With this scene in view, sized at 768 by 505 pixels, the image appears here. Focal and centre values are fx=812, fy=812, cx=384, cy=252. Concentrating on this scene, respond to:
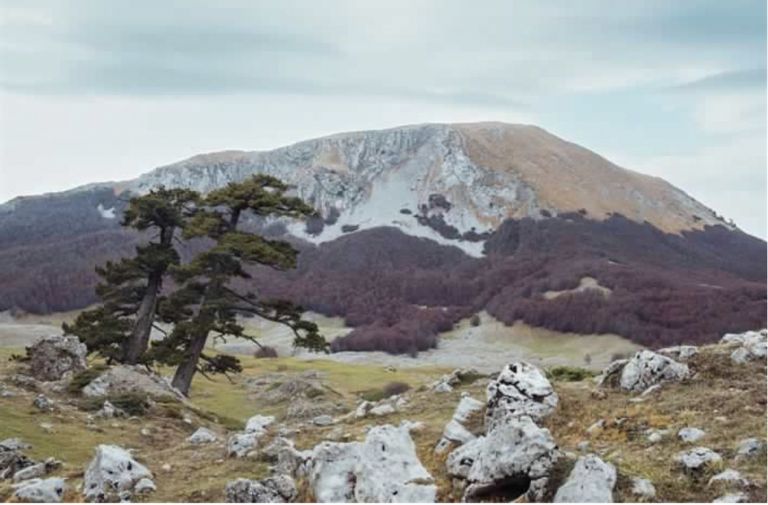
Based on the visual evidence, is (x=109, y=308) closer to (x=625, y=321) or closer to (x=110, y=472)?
(x=110, y=472)

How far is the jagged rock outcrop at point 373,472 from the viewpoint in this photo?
13.5 meters

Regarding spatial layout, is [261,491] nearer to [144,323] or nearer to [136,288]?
[144,323]

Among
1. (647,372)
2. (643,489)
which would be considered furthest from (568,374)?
(643,489)

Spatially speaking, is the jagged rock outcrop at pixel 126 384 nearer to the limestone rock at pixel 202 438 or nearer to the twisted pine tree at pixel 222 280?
the twisted pine tree at pixel 222 280

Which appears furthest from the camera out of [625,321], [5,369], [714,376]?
[625,321]

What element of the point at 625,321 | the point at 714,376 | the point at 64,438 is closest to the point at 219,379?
the point at 64,438

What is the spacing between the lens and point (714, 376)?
19938mm

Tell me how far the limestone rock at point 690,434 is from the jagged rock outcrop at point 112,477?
10.3m

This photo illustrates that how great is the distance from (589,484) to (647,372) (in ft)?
27.9

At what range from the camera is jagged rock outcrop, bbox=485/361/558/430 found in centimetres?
1812

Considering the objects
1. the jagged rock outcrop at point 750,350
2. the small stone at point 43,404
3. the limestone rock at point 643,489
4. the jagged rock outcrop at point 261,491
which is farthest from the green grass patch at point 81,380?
the limestone rock at point 643,489

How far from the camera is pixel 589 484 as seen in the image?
1273cm

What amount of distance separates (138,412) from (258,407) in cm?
2572

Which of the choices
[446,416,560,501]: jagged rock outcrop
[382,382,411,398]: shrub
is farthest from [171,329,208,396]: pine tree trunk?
[382,382,411,398]: shrub
